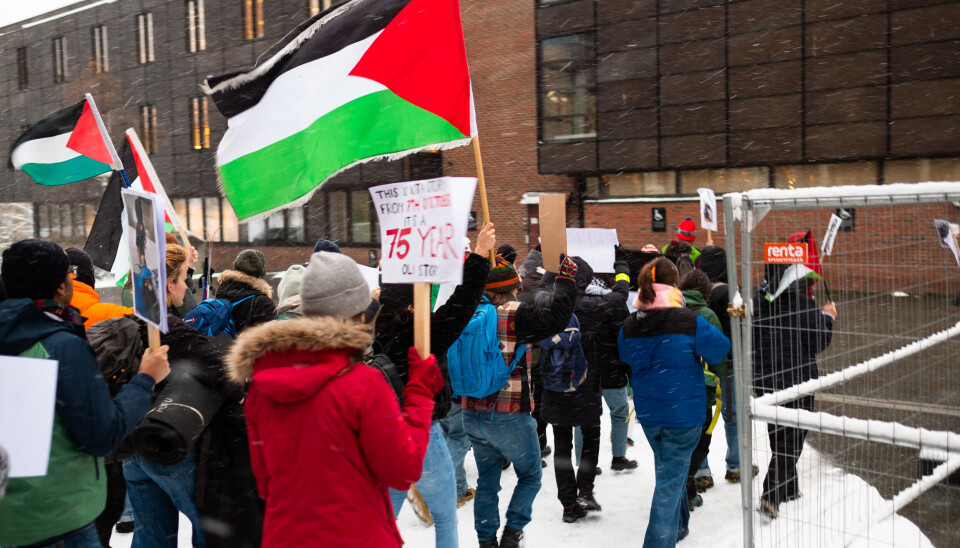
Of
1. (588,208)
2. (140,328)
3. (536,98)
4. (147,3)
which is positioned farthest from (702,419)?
(147,3)

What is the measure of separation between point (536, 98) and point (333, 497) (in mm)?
21343

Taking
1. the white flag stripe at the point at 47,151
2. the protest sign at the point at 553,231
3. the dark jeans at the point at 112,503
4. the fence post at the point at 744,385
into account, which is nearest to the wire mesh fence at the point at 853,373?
the fence post at the point at 744,385

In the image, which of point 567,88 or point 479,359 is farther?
point 567,88

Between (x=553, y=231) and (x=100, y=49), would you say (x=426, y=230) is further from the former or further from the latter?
(x=100, y=49)

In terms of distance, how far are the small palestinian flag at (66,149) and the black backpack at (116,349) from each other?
11.0 feet

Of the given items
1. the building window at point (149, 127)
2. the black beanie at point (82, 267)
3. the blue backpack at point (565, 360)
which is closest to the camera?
the black beanie at point (82, 267)

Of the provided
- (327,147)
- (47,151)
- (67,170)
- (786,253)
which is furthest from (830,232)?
(47,151)

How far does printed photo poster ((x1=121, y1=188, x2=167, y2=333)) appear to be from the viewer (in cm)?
297

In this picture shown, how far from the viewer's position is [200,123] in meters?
30.6

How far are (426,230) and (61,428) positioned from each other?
1.58m

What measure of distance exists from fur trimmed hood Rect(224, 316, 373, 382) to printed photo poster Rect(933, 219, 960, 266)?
10.8 ft

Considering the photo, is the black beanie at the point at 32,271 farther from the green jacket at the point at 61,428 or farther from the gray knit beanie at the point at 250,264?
the gray knit beanie at the point at 250,264

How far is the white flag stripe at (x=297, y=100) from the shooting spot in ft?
13.4

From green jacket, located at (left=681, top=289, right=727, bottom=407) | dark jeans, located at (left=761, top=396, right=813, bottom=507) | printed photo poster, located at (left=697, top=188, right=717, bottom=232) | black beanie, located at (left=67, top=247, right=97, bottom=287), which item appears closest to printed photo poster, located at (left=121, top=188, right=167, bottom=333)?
black beanie, located at (left=67, top=247, right=97, bottom=287)
